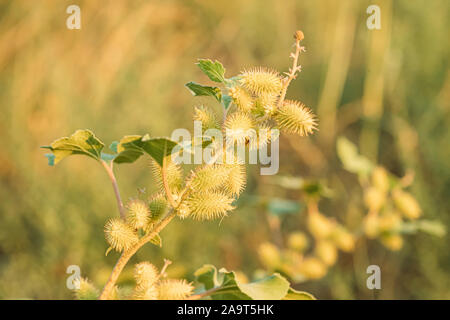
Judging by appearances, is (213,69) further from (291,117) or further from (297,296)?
(297,296)

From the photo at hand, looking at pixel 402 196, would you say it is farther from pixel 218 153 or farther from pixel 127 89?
pixel 127 89

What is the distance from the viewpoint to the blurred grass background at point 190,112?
8.93 ft

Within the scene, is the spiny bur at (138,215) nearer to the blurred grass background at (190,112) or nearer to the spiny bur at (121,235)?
the spiny bur at (121,235)

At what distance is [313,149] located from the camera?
324 centimetres

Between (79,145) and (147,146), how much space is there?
5.3 inches

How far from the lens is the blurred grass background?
2.72 metres

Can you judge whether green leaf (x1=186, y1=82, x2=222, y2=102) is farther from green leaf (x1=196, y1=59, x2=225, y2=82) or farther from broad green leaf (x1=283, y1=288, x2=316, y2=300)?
broad green leaf (x1=283, y1=288, x2=316, y2=300)

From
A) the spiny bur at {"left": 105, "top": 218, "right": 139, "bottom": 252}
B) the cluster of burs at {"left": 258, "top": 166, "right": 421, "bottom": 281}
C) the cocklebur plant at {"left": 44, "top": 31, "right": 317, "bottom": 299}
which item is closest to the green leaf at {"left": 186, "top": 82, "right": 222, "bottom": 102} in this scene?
the cocklebur plant at {"left": 44, "top": 31, "right": 317, "bottom": 299}

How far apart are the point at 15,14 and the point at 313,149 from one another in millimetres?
2243

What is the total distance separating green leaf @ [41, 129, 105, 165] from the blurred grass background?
1.85m

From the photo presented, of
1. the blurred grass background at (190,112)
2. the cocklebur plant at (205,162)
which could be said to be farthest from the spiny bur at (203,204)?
the blurred grass background at (190,112)

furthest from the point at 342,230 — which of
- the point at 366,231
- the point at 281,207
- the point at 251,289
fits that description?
the point at 251,289

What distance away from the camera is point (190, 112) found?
135 inches
